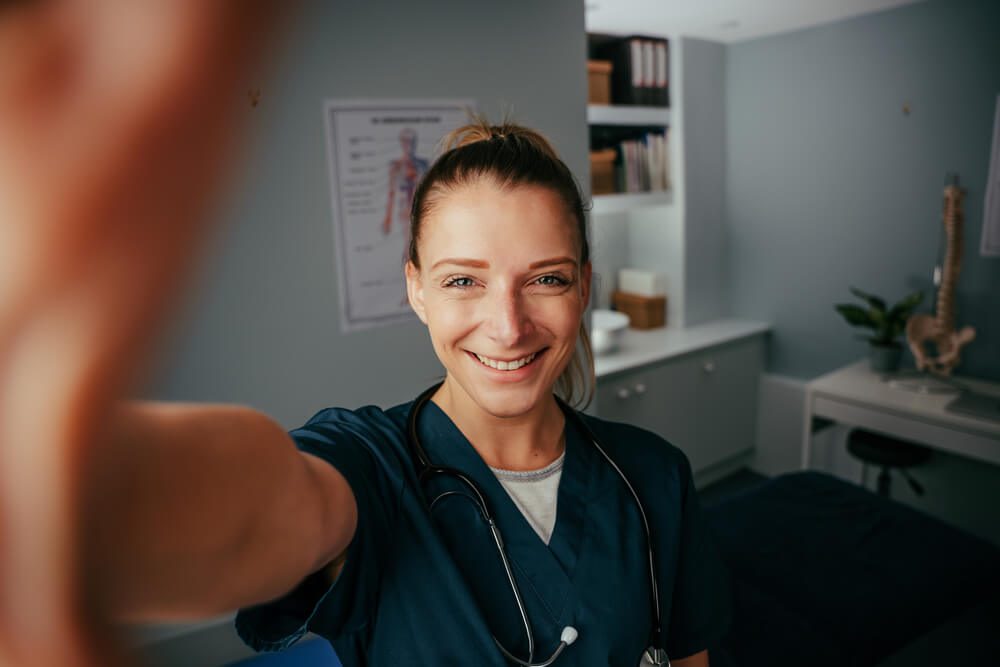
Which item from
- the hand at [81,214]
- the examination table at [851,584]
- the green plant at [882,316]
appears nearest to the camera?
the hand at [81,214]

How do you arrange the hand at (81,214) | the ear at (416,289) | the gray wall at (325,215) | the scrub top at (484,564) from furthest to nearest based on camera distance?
the gray wall at (325,215) → the ear at (416,289) → the scrub top at (484,564) → the hand at (81,214)

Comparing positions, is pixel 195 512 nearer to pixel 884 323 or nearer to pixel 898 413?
pixel 898 413

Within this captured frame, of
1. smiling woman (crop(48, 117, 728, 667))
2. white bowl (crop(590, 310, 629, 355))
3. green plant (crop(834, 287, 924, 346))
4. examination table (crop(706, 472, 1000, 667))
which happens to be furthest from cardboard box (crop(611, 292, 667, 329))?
smiling woman (crop(48, 117, 728, 667))

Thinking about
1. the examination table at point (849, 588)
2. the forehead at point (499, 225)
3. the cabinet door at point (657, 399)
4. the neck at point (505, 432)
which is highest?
the forehead at point (499, 225)

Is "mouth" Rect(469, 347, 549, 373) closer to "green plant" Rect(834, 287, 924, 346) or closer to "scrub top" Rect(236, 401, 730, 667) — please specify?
"scrub top" Rect(236, 401, 730, 667)

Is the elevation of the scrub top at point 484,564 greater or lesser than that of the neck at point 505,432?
lesser

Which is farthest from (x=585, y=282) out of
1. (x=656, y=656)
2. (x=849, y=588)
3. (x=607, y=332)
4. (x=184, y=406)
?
(x=607, y=332)

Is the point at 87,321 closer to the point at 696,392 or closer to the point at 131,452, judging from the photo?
the point at 131,452

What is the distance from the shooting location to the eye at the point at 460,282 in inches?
28.1

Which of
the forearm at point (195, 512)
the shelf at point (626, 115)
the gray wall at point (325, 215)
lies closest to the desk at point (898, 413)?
the shelf at point (626, 115)

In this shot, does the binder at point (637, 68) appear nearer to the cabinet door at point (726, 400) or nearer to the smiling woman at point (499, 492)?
the cabinet door at point (726, 400)

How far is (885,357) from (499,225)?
8.08 feet

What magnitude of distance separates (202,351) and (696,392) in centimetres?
211

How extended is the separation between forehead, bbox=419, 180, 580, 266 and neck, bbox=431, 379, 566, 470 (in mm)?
220
